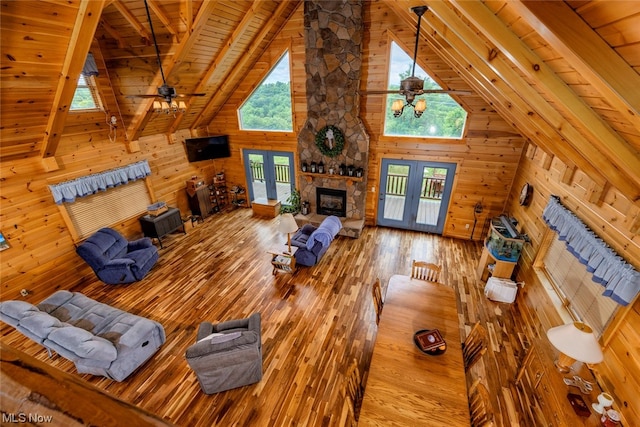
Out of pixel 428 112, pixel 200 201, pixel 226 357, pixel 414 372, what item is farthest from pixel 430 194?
pixel 200 201

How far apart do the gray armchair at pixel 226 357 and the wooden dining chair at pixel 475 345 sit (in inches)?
95.6

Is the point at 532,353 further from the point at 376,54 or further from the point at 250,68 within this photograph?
the point at 250,68

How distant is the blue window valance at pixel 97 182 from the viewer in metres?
5.03

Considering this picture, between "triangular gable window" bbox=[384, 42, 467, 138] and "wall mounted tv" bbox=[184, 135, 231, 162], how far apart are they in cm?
465

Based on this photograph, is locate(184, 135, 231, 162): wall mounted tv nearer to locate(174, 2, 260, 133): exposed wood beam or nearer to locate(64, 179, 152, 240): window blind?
locate(64, 179, 152, 240): window blind

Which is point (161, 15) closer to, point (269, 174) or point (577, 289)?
point (269, 174)

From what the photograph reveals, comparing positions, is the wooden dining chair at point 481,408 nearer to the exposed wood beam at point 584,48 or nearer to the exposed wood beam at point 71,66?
the exposed wood beam at point 584,48

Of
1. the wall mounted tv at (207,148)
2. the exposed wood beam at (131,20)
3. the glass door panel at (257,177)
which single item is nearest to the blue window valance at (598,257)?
the glass door panel at (257,177)

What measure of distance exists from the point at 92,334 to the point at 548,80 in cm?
543

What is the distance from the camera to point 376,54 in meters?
5.99

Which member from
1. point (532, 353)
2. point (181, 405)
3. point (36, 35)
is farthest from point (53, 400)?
point (36, 35)

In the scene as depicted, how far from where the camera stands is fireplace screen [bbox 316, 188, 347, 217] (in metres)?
7.32

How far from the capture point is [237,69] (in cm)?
655

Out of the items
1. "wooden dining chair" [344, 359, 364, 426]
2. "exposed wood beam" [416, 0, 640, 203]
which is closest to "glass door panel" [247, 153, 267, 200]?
"exposed wood beam" [416, 0, 640, 203]
